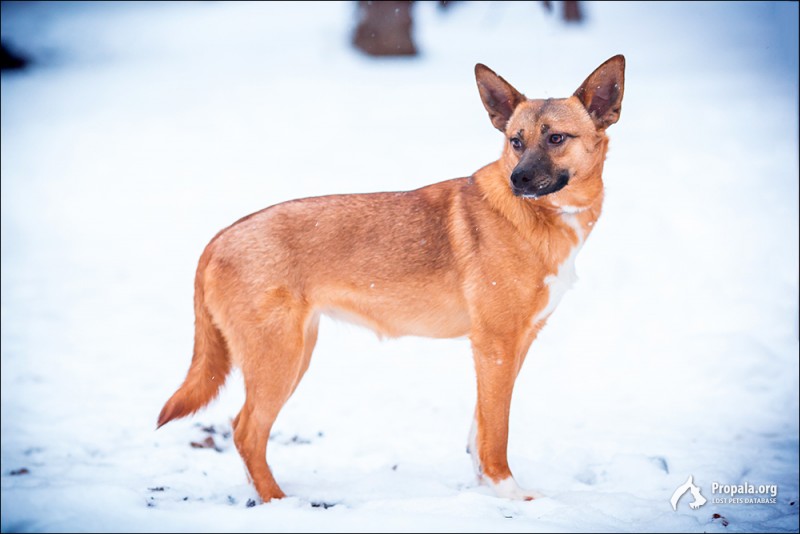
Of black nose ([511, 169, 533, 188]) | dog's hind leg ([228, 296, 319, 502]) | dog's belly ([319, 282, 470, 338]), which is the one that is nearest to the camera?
black nose ([511, 169, 533, 188])

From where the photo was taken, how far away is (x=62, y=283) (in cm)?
685

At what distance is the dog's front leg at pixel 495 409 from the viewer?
143 inches

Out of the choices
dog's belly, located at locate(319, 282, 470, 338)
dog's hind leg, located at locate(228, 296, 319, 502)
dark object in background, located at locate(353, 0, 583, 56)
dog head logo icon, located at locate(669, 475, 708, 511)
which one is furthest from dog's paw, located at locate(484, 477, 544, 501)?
dark object in background, located at locate(353, 0, 583, 56)

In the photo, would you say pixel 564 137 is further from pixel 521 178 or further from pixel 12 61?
pixel 12 61

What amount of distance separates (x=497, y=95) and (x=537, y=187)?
0.78 meters

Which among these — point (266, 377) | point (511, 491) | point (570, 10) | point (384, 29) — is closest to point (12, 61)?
point (384, 29)

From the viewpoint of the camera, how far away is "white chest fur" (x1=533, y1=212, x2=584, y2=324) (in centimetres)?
361

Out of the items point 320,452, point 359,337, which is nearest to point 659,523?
point 320,452

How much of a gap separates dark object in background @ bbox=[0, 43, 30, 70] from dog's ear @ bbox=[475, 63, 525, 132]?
25.6 ft

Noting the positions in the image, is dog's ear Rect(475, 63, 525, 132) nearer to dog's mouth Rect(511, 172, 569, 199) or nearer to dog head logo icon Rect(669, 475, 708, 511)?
dog's mouth Rect(511, 172, 569, 199)

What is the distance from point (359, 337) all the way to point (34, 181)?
16.9 ft

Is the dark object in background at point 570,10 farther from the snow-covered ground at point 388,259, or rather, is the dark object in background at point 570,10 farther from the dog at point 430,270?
the dog at point 430,270

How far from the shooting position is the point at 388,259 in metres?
3.74

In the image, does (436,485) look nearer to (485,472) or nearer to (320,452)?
(485,472)
